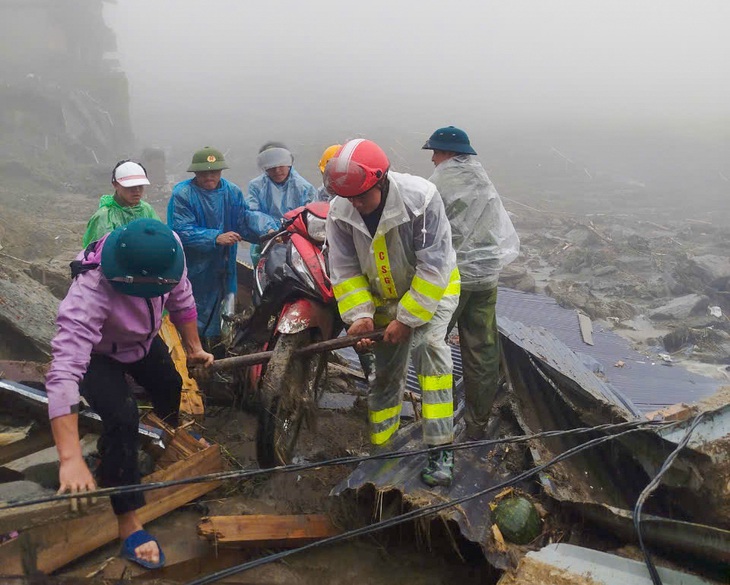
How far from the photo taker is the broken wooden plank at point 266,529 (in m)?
2.91

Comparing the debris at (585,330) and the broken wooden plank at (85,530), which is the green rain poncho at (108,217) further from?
the debris at (585,330)

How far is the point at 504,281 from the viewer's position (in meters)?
11.7

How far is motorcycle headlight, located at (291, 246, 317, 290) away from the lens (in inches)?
147

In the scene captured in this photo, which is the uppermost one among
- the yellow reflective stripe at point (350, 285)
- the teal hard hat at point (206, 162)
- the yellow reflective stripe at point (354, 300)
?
the teal hard hat at point (206, 162)

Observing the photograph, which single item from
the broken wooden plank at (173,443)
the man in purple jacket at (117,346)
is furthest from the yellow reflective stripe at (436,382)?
the broken wooden plank at (173,443)

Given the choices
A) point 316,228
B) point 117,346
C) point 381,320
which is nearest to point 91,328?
point 117,346

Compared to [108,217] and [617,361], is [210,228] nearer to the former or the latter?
[108,217]

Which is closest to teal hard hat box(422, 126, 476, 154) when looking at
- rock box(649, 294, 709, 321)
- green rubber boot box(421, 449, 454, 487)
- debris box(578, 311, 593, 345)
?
green rubber boot box(421, 449, 454, 487)

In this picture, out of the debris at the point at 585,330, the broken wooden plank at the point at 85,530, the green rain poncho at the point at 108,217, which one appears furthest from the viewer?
the debris at the point at 585,330

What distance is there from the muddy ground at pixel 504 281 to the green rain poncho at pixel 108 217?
137cm

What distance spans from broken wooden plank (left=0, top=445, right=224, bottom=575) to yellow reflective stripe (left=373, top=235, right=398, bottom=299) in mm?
1468

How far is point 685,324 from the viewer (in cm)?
1051

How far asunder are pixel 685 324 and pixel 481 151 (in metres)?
22.3

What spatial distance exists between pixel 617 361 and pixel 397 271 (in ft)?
17.4
